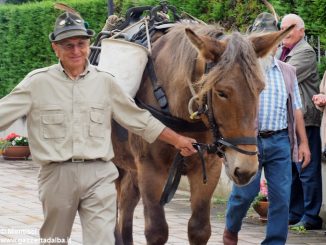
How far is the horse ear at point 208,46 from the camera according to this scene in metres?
6.25

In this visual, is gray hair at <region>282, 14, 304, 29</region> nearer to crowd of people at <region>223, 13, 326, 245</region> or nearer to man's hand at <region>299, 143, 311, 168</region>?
crowd of people at <region>223, 13, 326, 245</region>

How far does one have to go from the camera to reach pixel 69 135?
19.0 ft

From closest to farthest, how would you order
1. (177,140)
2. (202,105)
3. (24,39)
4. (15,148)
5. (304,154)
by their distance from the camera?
(177,140), (202,105), (304,154), (15,148), (24,39)

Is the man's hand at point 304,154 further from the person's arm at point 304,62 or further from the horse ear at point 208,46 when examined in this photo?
the horse ear at point 208,46

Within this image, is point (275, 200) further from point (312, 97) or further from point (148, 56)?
point (312, 97)

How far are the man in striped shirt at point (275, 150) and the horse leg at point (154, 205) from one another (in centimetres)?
100

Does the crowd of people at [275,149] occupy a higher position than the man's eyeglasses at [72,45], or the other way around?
the man's eyeglasses at [72,45]

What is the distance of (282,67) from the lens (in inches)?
315

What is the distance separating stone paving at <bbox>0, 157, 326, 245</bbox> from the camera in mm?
9273

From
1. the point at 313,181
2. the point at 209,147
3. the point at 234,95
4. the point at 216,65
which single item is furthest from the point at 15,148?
the point at 234,95

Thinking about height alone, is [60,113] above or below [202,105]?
above

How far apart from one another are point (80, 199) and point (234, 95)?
1.29m

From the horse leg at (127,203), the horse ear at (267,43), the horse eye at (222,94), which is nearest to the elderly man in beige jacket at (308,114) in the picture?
the horse leg at (127,203)

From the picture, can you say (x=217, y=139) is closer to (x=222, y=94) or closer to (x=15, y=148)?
(x=222, y=94)
